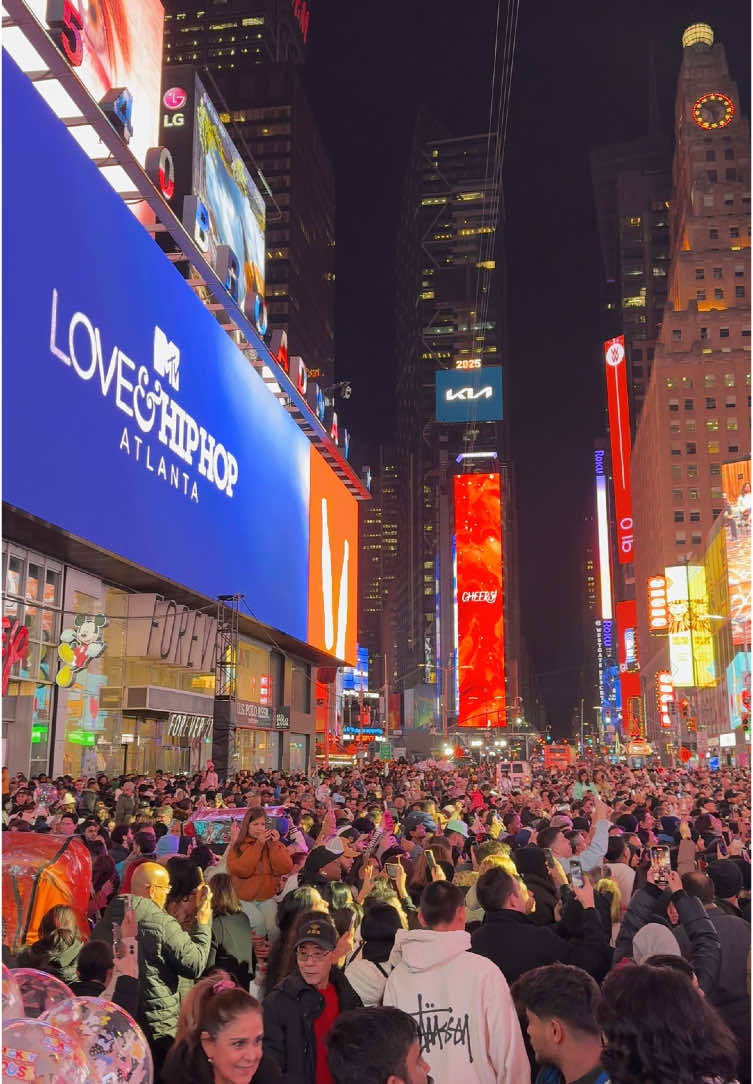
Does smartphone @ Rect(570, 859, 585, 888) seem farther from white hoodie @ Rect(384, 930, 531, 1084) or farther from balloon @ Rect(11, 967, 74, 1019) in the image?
balloon @ Rect(11, 967, 74, 1019)

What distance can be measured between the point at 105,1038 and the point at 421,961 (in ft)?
5.47

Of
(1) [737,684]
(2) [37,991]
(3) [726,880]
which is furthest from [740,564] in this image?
(2) [37,991]

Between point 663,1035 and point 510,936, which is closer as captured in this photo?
point 663,1035

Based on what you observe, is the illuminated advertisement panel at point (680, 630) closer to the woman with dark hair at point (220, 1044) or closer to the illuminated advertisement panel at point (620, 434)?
the illuminated advertisement panel at point (620, 434)

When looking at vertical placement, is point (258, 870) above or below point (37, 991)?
below

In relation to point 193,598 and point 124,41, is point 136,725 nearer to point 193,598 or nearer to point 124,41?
point 193,598

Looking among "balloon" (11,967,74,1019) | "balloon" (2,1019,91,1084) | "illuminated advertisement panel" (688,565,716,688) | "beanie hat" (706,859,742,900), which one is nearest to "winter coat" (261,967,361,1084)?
"balloon" (11,967,74,1019)

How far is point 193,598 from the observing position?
3744 cm

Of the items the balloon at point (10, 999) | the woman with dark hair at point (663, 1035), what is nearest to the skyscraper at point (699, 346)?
the woman with dark hair at point (663, 1035)

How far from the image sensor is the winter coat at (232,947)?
6.57 metres

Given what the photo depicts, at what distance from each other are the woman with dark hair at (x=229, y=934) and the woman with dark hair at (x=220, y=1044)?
9.89 feet

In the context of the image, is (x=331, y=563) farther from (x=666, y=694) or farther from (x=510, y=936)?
(x=510, y=936)

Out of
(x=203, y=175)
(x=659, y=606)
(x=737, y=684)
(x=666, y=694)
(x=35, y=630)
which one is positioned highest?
(x=203, y=175)

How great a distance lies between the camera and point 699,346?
377 ft
